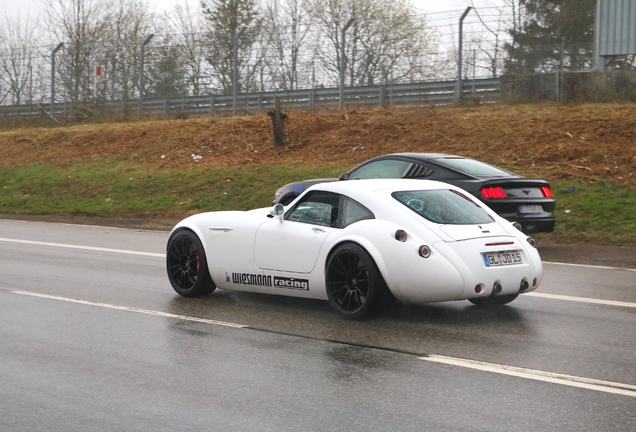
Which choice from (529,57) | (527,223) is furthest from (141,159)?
(527,223)

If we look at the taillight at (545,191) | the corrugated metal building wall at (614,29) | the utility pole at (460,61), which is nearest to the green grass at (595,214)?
the taillight at (545,191)

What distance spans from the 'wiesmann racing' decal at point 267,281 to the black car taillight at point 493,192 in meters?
5.08

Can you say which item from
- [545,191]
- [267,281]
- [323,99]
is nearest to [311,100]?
[323,99]

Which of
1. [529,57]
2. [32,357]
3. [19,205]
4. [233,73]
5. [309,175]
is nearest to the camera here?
[32,357]

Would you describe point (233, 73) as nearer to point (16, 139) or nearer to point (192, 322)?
point (16, 139)

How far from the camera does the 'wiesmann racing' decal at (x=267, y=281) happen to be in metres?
8.03

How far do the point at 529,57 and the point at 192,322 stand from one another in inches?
766

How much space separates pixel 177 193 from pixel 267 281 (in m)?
14.0

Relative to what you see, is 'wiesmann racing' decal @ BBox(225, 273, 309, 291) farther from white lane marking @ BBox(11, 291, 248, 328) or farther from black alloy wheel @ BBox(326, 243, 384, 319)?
white lane marking @ BBox(11, 291, 248, 328)

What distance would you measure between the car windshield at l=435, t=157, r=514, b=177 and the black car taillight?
461 millimetres

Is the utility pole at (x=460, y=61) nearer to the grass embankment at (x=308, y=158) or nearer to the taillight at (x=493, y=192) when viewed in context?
the grass embankment at (x=308, y=158)

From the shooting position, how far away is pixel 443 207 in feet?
26.3

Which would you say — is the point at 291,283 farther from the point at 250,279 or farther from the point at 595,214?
the point at 595,214

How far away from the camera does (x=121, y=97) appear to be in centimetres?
3378
